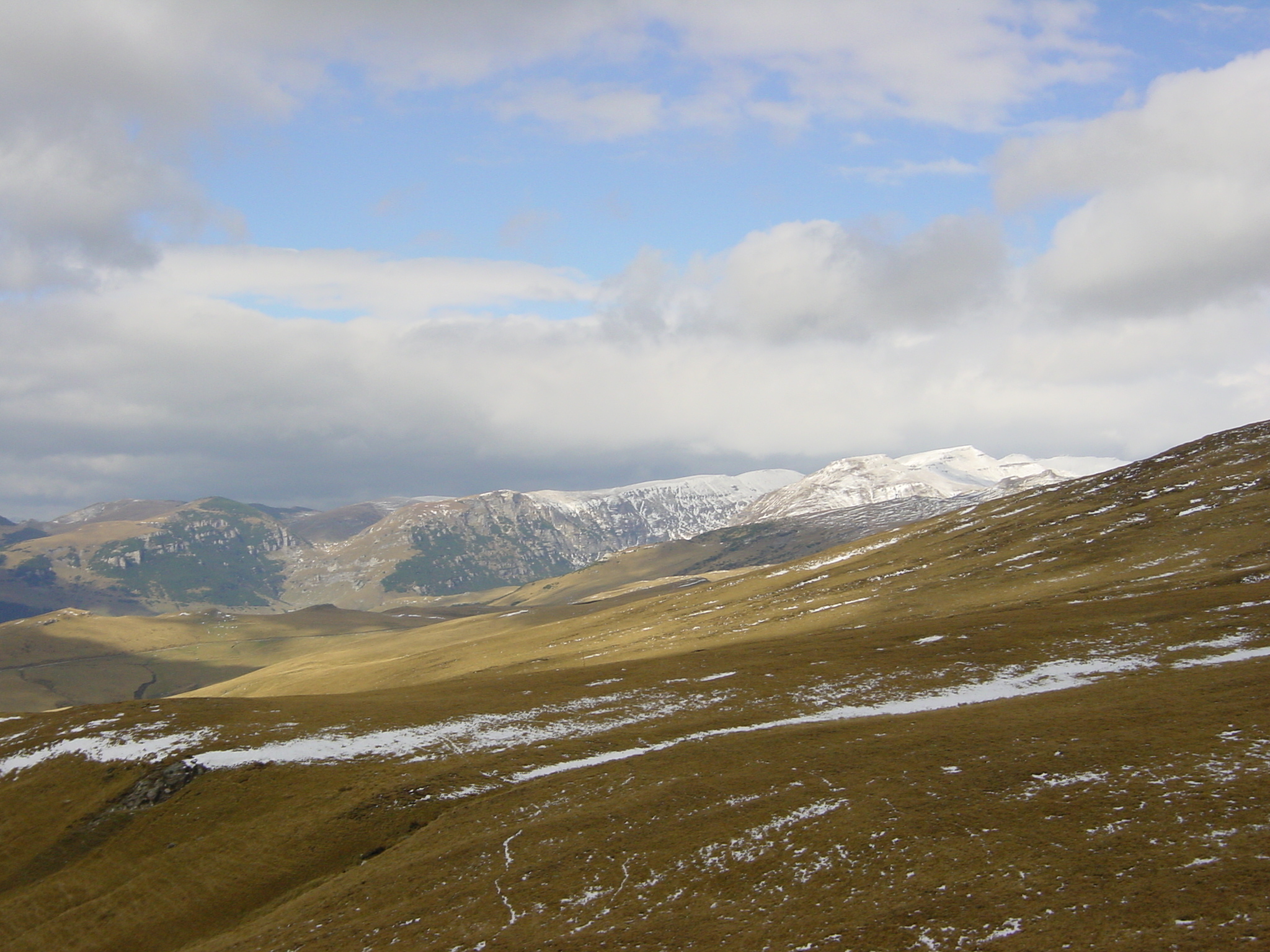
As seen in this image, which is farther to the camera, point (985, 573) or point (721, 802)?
point (985, 573)

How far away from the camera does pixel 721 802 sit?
37844 millimetres

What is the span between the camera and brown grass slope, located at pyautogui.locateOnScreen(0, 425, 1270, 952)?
85.4ft

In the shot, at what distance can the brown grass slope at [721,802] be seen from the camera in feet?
85.4

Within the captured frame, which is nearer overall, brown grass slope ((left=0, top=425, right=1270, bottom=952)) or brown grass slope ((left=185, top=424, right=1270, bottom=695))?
brown grass slope ((left=0, top=425, right=1270, bottom=952))

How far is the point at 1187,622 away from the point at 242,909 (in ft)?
223

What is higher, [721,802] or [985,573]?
[721,802]

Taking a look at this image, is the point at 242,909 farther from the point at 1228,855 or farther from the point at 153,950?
the point at 1228,855

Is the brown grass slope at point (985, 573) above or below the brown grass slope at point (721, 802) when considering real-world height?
below

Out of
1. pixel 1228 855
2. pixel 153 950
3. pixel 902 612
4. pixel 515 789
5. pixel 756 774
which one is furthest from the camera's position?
pixel 902 612

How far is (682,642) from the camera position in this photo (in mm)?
115438

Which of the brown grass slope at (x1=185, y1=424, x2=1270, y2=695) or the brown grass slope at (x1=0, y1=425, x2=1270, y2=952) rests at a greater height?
the brown grass slope at (x1=0, y1=425, x2=1270, y2=952)

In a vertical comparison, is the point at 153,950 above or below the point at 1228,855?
below

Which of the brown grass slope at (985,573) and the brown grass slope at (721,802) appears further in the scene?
the brown grass slope at (985,573)

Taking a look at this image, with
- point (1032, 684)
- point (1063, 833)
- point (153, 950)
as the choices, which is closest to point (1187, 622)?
point (1032, 684)
